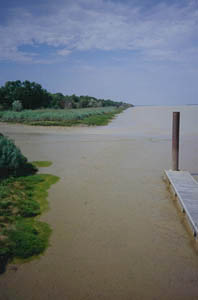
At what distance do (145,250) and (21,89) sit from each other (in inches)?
2096

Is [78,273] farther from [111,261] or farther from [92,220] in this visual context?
[92,220]

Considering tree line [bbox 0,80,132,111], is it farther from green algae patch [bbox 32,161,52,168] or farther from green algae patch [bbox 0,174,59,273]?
green algae patch [bbox 0,174,59,273]

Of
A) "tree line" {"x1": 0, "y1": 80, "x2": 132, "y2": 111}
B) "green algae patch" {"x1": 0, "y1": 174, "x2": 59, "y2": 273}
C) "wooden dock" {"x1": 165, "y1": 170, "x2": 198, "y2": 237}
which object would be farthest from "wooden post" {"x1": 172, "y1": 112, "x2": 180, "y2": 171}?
"tree line" {"x1": 0, "y1": 80, "x2": 132, "y2": 111}

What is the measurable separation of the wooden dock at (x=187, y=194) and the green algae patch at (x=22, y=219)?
237 centimetres

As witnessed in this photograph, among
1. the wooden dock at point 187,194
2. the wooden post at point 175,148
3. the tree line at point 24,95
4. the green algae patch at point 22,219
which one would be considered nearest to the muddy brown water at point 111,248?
the green algae patch at point 22,219

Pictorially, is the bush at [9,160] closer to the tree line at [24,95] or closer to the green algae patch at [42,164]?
the green algae patch at [42,164]

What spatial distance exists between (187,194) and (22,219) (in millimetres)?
3310

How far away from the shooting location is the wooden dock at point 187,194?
3940 mm

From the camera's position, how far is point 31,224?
422 centimetres

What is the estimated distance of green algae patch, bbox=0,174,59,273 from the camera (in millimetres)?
3484

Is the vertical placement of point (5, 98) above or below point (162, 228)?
above

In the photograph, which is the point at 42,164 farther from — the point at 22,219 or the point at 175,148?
the point at 175,148

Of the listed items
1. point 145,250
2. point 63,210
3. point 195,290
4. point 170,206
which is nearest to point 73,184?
point 63,210

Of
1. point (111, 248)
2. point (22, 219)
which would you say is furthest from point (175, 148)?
point (22, 219)
